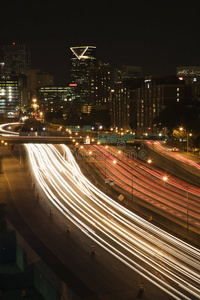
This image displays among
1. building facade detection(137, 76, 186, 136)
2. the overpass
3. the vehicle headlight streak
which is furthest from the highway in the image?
building facade detection(137, 76, 186, 136)

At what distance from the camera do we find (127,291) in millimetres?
23359

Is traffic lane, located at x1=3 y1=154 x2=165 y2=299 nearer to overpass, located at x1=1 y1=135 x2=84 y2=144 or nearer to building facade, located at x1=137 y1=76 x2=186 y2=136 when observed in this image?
overpass, located at x1=1 y1=135 x2=84 y2=144

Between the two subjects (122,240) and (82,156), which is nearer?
(122,240)

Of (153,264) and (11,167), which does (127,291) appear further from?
(11,167)

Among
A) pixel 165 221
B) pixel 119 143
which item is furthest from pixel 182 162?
pixel 165 221

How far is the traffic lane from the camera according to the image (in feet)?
79.5

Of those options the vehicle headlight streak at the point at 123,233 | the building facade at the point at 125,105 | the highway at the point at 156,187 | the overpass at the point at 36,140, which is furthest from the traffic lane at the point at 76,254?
the building facade at the point at 125,105

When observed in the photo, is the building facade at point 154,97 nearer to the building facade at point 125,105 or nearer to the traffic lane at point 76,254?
the building facade at point 125,105

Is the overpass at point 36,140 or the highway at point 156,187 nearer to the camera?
the highway at point 156,187

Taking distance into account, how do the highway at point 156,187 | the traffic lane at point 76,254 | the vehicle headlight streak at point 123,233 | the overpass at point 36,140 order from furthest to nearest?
the overpass at point 36,140 < the highway at point 156,187 < the vehicle headlight streak at point 123,233 < the traffic lane at point 76,254

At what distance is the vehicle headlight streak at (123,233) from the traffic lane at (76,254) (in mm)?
1150

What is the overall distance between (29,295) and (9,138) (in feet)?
222

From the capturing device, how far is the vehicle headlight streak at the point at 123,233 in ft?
83.8

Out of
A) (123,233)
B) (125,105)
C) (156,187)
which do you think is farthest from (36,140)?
(125,105)
